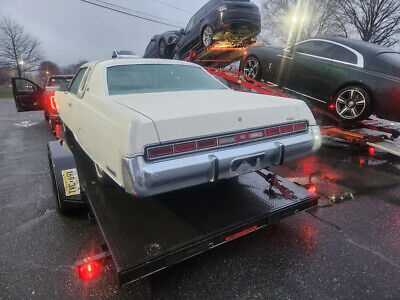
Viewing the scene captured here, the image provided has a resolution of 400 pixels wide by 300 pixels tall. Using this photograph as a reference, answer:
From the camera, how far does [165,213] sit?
2418 millimetres

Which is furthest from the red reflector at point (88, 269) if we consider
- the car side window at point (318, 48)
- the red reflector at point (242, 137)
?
the car side window at point (318, 48)

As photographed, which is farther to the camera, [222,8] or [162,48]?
[162,48]

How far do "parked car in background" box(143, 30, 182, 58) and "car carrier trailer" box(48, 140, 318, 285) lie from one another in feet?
28.8

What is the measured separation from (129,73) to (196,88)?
77 centimetres

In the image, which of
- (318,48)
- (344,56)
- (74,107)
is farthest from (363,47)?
(74,107)

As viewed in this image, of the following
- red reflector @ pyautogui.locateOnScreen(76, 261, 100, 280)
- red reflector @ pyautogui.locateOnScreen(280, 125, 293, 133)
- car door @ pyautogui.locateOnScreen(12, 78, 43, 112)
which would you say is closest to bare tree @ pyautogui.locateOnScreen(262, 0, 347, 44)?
car door @ pyautogui.locateOnScreen(12, 78, 43, 112)

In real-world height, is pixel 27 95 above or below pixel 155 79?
below

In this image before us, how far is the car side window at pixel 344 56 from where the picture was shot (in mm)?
5055

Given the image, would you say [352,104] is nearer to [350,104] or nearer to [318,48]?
[350,104]

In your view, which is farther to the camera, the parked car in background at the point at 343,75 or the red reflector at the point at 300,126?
the parked car in background at the point at 343,75

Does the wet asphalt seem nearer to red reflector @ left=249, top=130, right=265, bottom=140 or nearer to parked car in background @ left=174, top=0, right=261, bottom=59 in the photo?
red reflector @ left=249, top=130, right=265, bottom=140

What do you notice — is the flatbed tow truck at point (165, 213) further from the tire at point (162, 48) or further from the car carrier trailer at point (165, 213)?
the tire at point (162, 48)

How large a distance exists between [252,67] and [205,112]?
588cm

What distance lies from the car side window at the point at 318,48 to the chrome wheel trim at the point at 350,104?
0.91 metres
